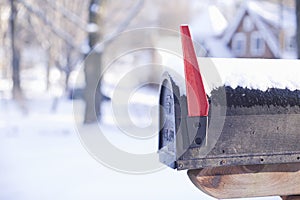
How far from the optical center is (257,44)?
27.5 m

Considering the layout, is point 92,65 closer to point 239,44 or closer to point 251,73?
point 251,73

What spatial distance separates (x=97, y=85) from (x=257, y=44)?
83.3 ft

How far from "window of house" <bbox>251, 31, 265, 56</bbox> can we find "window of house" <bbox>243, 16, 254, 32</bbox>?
441mm

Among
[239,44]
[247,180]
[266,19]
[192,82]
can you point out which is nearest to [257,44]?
[239,44]

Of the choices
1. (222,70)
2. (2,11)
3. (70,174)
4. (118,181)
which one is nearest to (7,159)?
(70,174)

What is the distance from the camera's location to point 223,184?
1.73 meters

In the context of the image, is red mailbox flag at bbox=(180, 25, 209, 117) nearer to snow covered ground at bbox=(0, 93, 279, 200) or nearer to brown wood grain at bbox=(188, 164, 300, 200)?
brown wood grain at bbox=(188, 164, 300, 200)

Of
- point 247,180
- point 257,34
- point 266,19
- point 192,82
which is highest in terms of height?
point 266,19

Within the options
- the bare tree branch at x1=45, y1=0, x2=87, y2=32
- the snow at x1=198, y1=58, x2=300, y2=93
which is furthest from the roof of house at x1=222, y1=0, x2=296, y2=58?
the snow at x1=198, y1=58, x2=300, y2=93

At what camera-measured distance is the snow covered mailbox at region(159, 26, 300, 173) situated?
1.63 metres

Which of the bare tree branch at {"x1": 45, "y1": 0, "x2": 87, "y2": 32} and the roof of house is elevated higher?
the roof of house

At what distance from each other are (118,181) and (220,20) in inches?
1099

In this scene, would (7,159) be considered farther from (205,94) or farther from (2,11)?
(2,11)

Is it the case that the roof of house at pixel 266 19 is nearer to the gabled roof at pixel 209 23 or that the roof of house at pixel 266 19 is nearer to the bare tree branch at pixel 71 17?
the gabled roof at pixel 209 23
